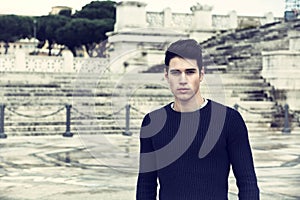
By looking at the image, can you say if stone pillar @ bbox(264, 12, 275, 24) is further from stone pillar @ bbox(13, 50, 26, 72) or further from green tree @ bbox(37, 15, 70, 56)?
green tree @ bbox(37, 15, 70, 56)

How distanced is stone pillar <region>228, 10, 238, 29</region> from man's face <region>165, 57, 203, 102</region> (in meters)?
31.7

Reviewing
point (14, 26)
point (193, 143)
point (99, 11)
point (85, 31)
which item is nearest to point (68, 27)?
point (85, 31)

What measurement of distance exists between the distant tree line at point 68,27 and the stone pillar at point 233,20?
75.7 ft

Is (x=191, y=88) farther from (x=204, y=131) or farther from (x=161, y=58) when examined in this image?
(x=161, y=58)

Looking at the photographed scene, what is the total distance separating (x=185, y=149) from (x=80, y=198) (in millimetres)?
5295

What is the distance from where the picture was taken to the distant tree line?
57.0 meters

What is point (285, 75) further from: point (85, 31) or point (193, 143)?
point (85, 31)

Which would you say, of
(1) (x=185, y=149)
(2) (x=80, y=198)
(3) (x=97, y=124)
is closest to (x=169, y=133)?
(1) (x=185, y=149)

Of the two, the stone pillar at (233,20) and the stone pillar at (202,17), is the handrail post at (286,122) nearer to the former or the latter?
the stone pillar at (202,17)

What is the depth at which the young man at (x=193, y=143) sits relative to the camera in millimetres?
2904

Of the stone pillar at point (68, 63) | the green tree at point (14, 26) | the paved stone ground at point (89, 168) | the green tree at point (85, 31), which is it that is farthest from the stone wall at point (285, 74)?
the green tree at point (14, 26)

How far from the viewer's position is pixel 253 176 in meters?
2.94

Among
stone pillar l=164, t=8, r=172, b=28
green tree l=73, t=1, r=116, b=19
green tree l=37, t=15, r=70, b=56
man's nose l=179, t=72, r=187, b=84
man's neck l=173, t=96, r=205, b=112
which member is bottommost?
man's neck l=173, t=96, r=205, b=112

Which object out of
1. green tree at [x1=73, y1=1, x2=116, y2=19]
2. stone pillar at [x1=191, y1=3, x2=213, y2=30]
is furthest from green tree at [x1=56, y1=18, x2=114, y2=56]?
stone pillar at [x1=191, y1=3, x2=213, y2=30]
